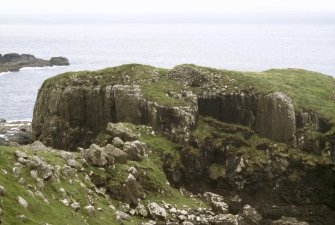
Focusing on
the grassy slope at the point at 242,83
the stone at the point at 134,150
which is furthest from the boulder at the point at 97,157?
the grassy slope at the point at 242,83

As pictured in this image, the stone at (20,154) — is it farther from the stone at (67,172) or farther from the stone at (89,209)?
the stone at (89,209)

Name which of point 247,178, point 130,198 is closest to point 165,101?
point 247,178

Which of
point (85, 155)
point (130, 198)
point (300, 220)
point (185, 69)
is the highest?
point (185, 69)

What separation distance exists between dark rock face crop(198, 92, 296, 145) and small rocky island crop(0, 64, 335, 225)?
120 millimetres

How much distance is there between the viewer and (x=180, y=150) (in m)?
62.8

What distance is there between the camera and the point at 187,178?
61.5 metres

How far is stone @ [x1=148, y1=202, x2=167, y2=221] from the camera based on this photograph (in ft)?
165

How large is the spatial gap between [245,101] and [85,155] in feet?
76.7

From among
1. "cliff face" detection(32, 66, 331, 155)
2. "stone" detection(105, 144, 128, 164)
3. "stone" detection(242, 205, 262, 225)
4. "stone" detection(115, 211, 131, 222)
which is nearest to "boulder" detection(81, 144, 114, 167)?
"stone" detection(105, 144, 128, 164)

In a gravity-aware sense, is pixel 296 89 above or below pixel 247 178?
above

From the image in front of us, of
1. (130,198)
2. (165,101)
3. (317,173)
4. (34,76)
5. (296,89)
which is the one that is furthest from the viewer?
(34,76)

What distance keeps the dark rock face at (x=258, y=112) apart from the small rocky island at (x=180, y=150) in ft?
0.40

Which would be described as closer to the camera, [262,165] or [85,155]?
[85,155]

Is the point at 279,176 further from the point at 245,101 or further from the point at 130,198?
the point at 130,198
